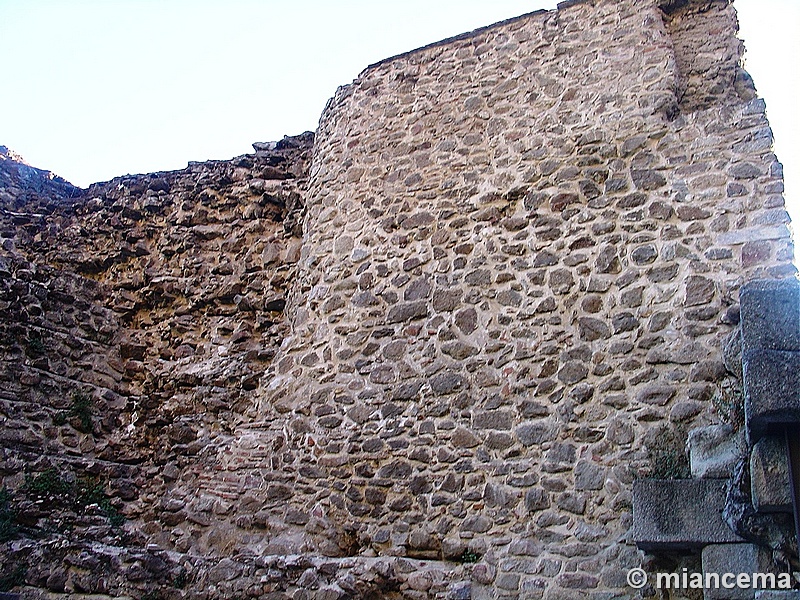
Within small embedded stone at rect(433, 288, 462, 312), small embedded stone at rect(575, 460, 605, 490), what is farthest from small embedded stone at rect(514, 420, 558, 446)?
small embedded stone at rect(433, 288, 462, 312)

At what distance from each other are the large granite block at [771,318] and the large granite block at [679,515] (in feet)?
2.97

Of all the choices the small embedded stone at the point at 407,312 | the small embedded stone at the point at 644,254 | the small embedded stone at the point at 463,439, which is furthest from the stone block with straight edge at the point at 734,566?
the small embedded stone at the point at 407,312

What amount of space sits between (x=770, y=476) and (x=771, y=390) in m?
0.42

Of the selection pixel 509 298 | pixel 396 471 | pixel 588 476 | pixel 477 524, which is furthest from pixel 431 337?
pixel 588 476

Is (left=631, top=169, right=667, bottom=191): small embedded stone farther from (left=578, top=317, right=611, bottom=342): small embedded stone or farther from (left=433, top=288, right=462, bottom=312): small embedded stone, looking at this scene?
(left=433, top=288, right=462, bottom=312): small embedded stone

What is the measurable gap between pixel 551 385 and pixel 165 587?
2.96 meters

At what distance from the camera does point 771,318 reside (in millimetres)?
3877

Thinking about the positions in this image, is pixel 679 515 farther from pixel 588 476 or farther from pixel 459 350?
pixel 459 350

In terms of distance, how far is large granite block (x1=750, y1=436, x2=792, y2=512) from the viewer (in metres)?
3.63

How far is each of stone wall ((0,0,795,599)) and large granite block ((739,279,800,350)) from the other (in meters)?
0.83

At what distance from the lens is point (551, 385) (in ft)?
17.0

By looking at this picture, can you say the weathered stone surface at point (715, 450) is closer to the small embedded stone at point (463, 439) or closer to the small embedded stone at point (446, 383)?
the small embedded stone at point (463, 439)

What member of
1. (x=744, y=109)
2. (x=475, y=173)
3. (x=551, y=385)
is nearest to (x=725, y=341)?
(x=551, y=385)

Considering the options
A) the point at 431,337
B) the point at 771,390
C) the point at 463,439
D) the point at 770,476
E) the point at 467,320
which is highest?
the point at 467,320
